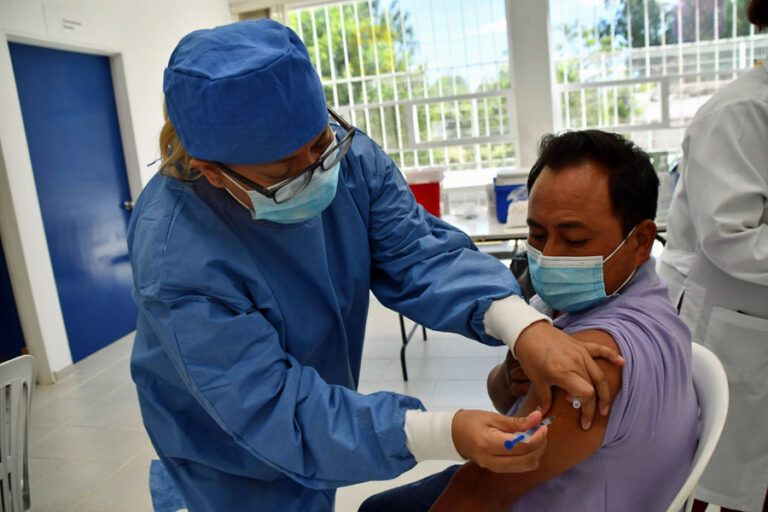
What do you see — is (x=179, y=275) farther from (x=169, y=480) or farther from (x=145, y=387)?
(x=169, y=480)

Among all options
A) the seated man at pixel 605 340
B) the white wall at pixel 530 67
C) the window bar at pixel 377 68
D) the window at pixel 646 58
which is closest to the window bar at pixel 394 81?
the window bar at pixel 377 68

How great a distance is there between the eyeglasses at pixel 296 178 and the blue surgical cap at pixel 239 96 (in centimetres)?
4

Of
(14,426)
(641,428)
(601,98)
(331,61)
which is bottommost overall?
(14,426)

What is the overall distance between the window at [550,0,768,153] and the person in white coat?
12.6ft

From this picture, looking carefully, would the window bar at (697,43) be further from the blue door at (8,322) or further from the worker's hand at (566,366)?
the blue door at (8,322)

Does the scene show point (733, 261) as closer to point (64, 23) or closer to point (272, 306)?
point (272, 306)

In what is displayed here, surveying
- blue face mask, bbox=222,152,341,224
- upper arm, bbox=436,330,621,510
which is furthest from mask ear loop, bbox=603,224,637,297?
blue face mask, bbox=222,152,341,224

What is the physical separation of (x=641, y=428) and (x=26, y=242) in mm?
3768

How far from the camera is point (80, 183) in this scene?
13.7 ft

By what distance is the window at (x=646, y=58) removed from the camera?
494cm

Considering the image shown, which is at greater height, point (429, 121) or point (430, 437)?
point (429, 121)

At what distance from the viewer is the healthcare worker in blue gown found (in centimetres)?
83

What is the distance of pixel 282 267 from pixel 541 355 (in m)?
0.45

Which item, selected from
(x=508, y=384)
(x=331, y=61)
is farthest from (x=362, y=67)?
(x=508, y=384)
